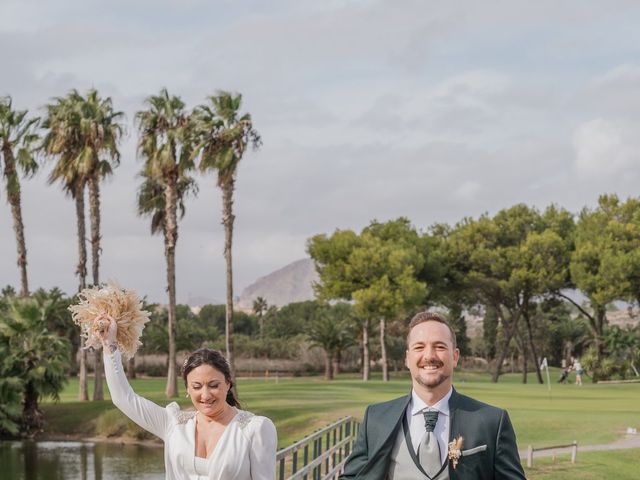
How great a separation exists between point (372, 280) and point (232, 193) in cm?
2540

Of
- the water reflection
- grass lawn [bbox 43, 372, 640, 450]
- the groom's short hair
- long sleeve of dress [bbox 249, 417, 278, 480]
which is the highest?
the groom's short hair

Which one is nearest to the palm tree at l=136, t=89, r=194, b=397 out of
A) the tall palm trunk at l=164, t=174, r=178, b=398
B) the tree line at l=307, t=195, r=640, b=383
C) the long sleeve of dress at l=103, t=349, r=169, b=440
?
the tall palm trunk at l=164, t=174, r=178, b=398

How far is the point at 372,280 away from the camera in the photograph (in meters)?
75.0

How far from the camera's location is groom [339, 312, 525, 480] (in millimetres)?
5512

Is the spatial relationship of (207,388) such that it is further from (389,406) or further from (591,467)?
(591,467)

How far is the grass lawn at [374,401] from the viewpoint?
33.8m

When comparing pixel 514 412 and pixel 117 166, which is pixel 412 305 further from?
pixel 514 412

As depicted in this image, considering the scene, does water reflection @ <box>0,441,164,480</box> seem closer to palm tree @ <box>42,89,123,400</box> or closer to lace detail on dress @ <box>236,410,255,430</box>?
palm tree @ <box>42,89,123,400</box>

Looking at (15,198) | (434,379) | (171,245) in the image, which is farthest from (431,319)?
(15,198)

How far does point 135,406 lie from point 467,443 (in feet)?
7.06

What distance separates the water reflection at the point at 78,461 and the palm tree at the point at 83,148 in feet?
39.9

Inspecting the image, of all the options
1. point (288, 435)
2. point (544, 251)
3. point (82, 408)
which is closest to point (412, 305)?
point (544, 251)

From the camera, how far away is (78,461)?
36156 mm

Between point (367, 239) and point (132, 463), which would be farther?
point (367, 239)
